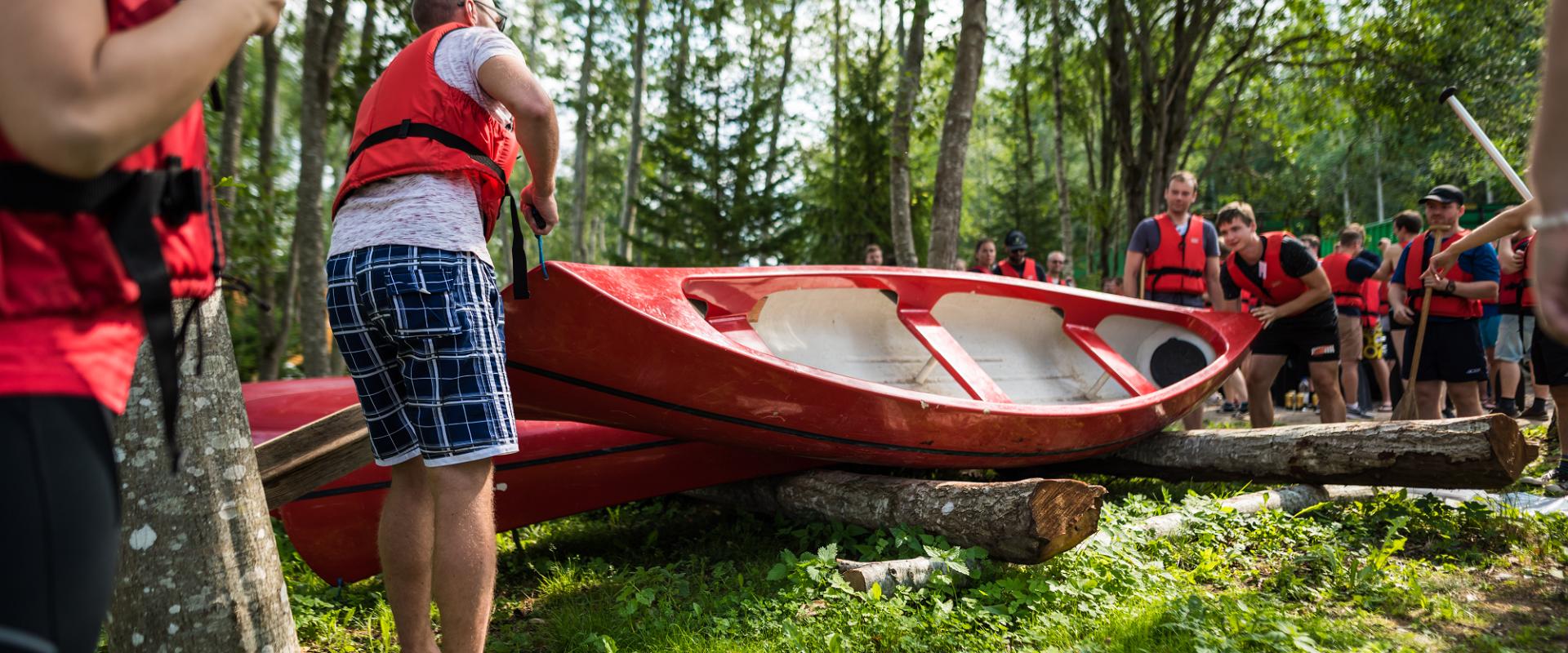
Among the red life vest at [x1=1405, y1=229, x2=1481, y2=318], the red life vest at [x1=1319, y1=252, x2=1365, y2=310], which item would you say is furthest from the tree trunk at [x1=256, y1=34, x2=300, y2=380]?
the red life vest at [x1=1319, y1=252, x2=1365, y2=310]

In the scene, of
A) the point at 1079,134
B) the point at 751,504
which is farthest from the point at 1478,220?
the point at 751,504

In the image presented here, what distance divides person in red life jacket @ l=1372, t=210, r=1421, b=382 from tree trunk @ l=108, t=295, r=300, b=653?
6.80 metres

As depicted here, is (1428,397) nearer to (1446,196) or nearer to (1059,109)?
(1446,196)

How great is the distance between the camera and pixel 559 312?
3.21m

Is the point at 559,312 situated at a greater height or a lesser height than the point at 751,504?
greater

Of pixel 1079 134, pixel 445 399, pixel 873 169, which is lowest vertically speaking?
pixel 445 399

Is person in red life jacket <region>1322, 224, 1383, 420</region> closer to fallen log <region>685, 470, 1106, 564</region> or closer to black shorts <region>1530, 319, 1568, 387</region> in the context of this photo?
black shorts <region>1530, 319, 1568, 387</region>

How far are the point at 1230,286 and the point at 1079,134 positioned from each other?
1763cm

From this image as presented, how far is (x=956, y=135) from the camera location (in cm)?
828

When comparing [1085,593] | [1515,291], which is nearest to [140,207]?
[1085,593]

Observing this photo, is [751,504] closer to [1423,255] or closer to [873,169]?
[1423,255]

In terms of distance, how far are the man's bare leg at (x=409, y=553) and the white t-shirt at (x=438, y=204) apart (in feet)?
1.98

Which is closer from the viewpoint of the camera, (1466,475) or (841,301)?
(1466,475)

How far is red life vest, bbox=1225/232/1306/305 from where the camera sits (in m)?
5.92
